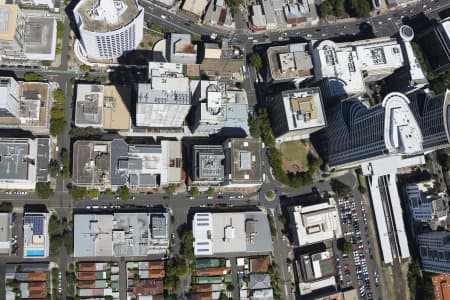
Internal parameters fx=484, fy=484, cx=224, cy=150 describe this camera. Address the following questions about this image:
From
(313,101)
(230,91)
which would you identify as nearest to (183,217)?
(230,91)

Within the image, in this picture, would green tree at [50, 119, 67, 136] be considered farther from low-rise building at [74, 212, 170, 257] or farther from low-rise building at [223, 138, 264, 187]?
low-rise building at [223, 138, 264, 187]

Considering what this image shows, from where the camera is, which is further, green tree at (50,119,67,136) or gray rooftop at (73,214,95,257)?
green tree at (50,119,67,136)

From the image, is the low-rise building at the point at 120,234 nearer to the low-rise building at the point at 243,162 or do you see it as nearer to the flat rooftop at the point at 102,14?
the low-rise building at the point at 243,162

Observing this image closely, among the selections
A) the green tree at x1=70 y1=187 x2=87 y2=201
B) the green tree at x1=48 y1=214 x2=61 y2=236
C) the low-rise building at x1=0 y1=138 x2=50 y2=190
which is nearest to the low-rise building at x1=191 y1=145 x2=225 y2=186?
the green tree at x1=70 y1=187 x2=87 y2=201

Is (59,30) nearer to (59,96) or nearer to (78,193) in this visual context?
(59,96)

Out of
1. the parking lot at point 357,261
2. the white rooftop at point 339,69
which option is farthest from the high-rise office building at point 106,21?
the parking lot at point 357,261
